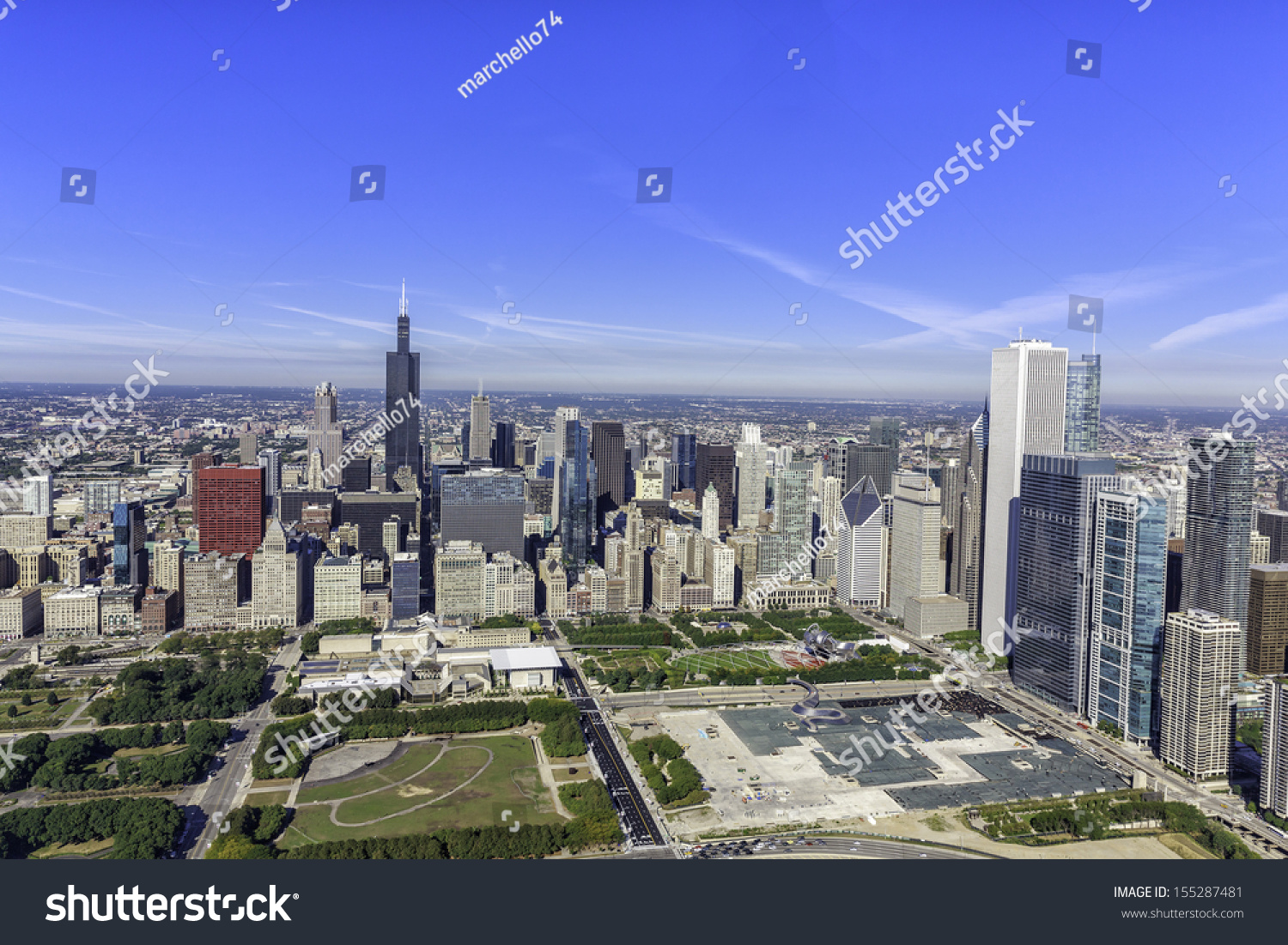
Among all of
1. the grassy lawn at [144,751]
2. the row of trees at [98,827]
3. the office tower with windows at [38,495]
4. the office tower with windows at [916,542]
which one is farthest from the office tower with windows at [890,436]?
the office tower with windows at [38,495]

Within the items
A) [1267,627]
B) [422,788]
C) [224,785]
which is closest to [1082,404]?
[1267,627]

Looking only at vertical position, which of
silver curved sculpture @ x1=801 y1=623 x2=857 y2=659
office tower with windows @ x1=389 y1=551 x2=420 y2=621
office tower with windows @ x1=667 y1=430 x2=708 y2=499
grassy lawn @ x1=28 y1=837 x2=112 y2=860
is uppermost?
office tower with windows @ x1=667 y1=430 x2=708 y2=499

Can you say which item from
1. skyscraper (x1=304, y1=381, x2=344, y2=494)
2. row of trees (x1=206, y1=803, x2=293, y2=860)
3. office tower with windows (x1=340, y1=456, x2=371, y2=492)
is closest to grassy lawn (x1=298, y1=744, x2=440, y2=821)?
row of trees (x1=206, y1=803, x2=293, y2=860)

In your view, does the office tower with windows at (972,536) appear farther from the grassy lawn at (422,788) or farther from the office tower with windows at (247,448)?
the office tower with windows at (247,448)

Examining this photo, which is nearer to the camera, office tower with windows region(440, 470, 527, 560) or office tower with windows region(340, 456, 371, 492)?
office tower with windows region(440, 470, 527, 560)

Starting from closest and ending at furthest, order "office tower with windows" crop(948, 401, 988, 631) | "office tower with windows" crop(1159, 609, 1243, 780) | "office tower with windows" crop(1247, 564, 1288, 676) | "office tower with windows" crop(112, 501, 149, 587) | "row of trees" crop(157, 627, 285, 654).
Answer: "office tower with windows" crop(1159, 609, 1243, 780) < "office tower with windows" crop(1247, 564, 1288, 676) < "row of trees" crop(157, 627, 285, 654) < "office tower with windows" crop(948, 401, 988, 631) < "office tower with windows" crop(112, 501, 149, 587)

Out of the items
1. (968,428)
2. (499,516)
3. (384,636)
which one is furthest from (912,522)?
(384,636)

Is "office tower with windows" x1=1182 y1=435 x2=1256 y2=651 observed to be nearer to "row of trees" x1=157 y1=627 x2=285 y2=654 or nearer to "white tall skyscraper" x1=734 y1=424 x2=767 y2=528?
"white tall skyscraper" x1=734 y1=424 x2=767 y2=528
